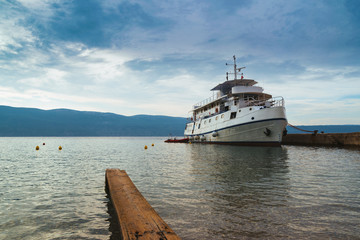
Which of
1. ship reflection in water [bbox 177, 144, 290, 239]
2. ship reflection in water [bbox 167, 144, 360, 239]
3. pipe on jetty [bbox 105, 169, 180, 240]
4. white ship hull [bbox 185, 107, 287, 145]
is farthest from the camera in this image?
white ship hull [bbox 185, 107, 287, 145]

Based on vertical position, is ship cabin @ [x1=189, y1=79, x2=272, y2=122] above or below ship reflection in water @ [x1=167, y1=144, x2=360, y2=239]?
above

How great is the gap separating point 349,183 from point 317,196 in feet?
9.96

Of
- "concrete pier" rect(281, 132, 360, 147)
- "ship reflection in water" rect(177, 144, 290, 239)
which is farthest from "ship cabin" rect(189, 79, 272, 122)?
"ship reflection in water" rect(177, 144, 290, 239)

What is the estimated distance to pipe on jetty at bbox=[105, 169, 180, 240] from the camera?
3.07 m

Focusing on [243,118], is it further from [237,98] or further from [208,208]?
[208,208]

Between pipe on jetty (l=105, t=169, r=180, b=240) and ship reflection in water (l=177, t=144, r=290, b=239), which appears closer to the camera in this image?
pipe on jetty (l=105, t=169, r=180, b=240)

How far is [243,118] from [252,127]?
1.73 metres

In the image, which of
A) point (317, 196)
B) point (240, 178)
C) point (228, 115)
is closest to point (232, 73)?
point (228, 115)

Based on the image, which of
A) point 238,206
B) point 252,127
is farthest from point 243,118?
point 238,206

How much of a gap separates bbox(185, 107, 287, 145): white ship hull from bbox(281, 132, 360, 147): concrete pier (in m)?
9.96

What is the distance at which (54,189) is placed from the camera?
8.58 m

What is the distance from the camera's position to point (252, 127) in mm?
31438

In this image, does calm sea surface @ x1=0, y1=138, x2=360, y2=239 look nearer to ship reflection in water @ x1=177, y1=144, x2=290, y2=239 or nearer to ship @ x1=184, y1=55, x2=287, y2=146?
ship reflection in water @ x1=177, y1=144, x2=290, y2=239

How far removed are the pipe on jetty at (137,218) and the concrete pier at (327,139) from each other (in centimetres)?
3546
